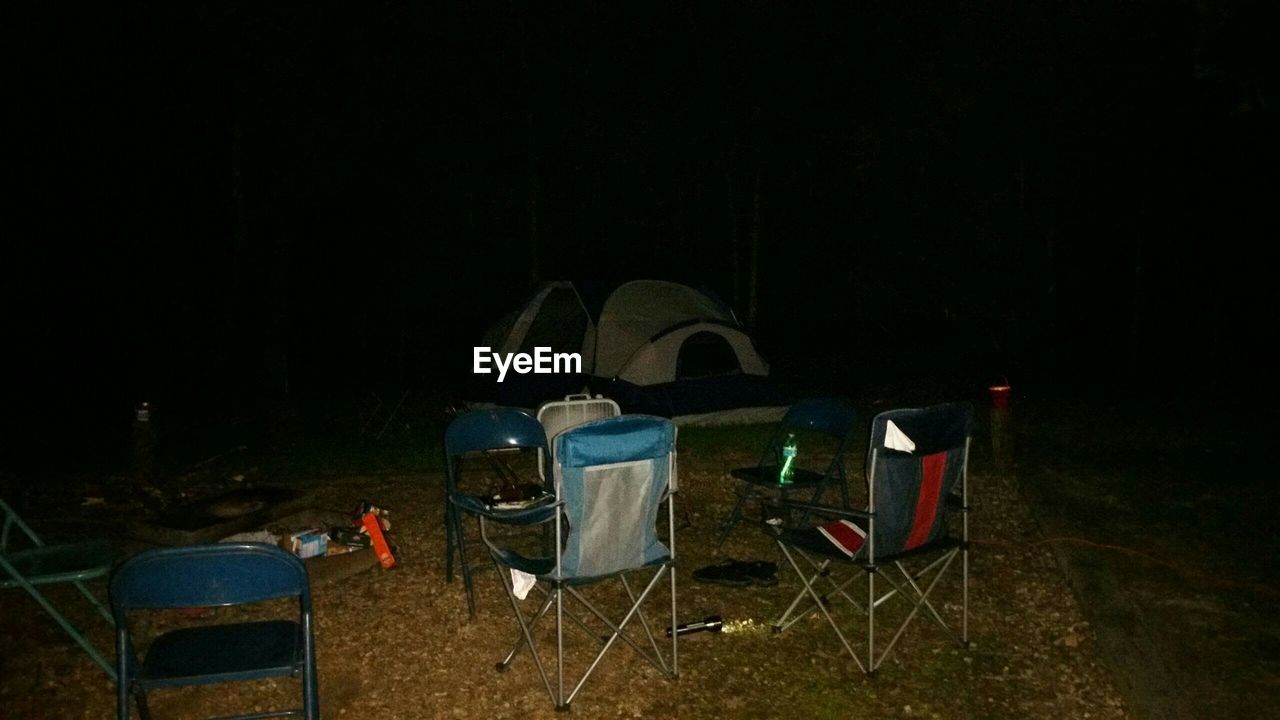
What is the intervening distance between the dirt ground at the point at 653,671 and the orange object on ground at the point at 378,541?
0.25ft

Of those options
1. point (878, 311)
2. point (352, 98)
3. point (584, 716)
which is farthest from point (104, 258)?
point (878, 311)

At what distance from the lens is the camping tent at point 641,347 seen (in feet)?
32.0

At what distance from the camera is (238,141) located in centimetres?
1455

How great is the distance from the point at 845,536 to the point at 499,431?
6.54 ft

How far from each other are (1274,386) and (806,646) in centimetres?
1225

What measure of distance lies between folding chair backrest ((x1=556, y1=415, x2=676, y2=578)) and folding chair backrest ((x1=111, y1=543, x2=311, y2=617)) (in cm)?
114

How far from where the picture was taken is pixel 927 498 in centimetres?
405

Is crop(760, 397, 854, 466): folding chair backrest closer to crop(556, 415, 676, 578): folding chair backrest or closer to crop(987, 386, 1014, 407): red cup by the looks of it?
crop(987, 386, 1014, 407): red cup

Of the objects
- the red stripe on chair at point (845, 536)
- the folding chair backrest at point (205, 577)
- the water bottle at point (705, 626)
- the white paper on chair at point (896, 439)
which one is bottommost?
the water bottle at point (705, 626)

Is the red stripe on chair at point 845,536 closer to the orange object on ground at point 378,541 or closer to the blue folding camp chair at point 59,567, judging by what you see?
the orange object on ground at point 378,541

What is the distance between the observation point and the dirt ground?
376 cm

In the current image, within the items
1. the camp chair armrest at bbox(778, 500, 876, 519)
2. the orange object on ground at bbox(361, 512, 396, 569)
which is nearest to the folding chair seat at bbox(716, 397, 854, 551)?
the camp chair armrest at bbox(778, 500, 876, 519)

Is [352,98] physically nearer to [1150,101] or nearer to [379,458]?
[379,458]

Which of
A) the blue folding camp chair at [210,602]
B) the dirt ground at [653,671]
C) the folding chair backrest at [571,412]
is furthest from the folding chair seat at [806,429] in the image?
the blue folding camp chair at [210,602]
